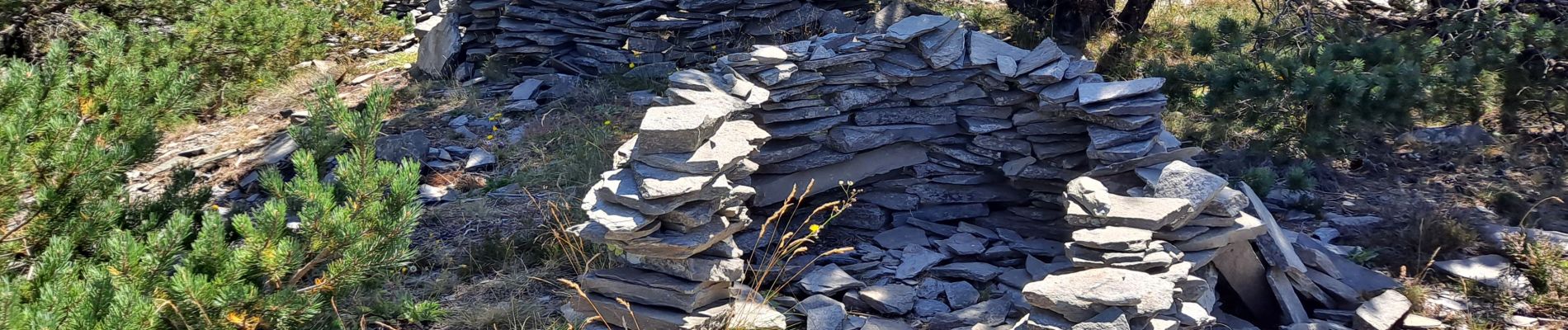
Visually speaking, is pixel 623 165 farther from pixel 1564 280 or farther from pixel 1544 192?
pixel 1544 192

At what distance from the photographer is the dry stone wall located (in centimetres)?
362

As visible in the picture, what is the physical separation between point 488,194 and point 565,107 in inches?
60.0

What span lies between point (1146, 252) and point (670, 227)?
5.55ft

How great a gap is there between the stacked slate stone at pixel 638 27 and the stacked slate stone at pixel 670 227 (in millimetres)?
3620

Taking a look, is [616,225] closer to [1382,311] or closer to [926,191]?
[926,191]

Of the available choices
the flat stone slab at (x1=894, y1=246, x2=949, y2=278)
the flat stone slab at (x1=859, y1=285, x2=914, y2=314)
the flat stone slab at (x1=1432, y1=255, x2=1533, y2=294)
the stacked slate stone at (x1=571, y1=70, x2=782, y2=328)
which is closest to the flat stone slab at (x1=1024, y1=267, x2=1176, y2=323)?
the flat stone slab at (x1=859, y1=285, x2=914, y2=314)

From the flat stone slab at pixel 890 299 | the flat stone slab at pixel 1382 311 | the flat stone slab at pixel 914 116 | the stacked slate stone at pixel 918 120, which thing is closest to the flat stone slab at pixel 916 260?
the flat stone slab at pixel 890 299

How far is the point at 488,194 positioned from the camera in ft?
18.1

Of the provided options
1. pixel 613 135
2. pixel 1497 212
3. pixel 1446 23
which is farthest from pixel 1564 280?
pixel 613 135

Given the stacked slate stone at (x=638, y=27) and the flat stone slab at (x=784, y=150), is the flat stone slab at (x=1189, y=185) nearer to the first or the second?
the flat stone slab at (x=784, y=150)

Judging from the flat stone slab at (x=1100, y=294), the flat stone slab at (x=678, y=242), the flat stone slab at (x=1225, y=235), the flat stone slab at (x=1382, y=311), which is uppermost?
the flat stone slab at (x=678, y=242)

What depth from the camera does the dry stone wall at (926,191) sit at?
143 inches

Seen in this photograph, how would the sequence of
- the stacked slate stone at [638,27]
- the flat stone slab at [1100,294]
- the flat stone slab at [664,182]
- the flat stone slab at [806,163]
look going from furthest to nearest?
the stacked slate stone at [638,27]
the flat stone slab at [806,163]
the flat stone slab at [664,182]
the flat stone slab at [1100,294]

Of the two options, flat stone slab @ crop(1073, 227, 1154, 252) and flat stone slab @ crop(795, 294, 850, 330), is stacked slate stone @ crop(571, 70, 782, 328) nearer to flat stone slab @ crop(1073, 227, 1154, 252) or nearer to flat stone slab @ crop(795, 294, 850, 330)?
flat stone slab @ crop(795, 294, 850, 330)
